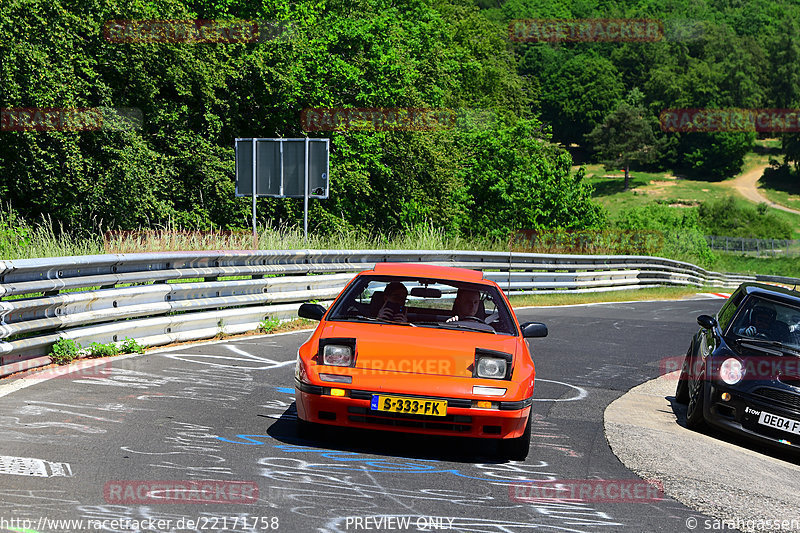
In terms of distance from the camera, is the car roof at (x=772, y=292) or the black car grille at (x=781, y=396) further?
the car roof at (x=772, y=292)

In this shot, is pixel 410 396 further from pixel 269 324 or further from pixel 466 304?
pixel 269 324

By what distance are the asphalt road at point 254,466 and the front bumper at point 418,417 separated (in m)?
0.21

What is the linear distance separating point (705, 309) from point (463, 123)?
2564 cm

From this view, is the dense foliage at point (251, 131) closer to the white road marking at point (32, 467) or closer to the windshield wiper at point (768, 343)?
the white road marking at point (32, 467)

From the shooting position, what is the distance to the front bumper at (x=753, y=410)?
8.00 metres

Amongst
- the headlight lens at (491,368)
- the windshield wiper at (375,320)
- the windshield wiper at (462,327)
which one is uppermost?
the windshield wiper at (375,320)

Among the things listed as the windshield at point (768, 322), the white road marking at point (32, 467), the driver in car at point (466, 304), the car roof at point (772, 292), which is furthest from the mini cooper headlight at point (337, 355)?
the car roof at point (772, 292)

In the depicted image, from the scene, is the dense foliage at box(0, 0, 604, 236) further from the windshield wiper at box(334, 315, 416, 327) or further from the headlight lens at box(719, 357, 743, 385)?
the headlight lens at box(719, 357, 743, 385)

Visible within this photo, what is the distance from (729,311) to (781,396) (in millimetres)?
1594

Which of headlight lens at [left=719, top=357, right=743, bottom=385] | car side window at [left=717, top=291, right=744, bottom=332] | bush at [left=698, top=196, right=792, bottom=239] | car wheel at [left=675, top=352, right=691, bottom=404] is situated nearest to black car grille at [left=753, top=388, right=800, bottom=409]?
headlight lens at [left=719, top=357, right=743, bottom=385]

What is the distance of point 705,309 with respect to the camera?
82.0ft

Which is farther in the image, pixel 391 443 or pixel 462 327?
pixel 462 327

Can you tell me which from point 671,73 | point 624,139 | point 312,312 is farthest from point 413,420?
point 671,73

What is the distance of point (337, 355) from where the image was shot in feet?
21.4
